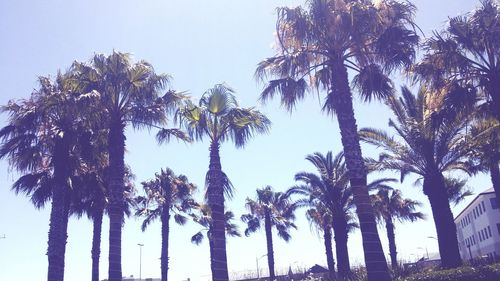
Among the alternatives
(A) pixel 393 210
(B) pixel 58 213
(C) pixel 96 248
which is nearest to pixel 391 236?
(A) pixel 393 210

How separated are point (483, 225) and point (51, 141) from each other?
211 feet

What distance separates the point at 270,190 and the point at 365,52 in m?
29.1

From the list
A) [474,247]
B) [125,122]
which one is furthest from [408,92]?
[474,247]

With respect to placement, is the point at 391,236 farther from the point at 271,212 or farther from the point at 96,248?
the point at 96,248

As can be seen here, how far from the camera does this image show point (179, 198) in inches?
1511

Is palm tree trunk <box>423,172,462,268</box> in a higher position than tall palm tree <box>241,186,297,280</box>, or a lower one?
lower

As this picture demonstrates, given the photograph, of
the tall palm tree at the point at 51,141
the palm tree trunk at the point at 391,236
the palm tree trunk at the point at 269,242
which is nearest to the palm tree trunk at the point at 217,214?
the tall palm tree at the point at 51,141

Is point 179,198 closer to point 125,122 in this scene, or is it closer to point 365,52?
point 125,122

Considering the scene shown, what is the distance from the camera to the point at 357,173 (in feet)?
54.1

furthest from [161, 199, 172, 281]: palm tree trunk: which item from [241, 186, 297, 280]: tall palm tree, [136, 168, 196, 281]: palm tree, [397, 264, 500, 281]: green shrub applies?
[397, 264, 500, 281]: green shrub

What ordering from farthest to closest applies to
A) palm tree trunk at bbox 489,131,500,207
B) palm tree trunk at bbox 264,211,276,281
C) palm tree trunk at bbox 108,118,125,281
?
palm tree trunk at bbox 264,211,276,281 → palm tree trunk at bbox 489,131,500,207 → palm tree trunk at bbox 108,118,125,281

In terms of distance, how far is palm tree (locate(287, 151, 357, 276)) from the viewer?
31172 millimetres

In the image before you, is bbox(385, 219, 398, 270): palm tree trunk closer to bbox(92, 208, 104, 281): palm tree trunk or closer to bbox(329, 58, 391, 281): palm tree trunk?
bbox(92, 208, 104, 281): palm tree trunk

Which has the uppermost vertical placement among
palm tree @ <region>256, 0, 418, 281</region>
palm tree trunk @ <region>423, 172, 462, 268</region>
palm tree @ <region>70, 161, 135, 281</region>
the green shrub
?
palm tree @ <region>256, 0, 418, 281</region>
